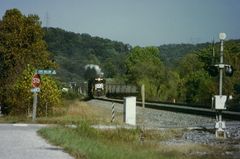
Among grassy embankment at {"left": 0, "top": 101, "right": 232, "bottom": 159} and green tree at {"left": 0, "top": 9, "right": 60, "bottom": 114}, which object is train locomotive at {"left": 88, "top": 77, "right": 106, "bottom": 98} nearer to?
green tree at {"left": 0, "top": 9, "right": 60, "bottom": 114}

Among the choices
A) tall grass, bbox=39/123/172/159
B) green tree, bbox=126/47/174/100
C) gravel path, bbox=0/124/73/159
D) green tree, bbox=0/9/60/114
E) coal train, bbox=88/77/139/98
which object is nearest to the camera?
tall grass, bbox=39/123/172/159

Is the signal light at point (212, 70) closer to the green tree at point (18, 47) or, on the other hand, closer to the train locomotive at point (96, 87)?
the green tree at point (18, 47)

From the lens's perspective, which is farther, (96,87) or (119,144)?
(96,87)

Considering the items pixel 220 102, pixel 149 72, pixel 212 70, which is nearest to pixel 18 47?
pixel 212 70

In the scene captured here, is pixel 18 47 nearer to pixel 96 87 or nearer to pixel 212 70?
pixel 212 70

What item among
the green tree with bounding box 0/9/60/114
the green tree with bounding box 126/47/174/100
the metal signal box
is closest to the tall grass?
the metal signal box

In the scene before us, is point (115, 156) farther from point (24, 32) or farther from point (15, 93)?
point (24, 32)

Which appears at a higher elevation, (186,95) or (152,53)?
(152,53)

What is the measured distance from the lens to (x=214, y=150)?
20688 mm

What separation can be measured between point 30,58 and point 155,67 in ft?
268

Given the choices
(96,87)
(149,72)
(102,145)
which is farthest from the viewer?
(149,72)

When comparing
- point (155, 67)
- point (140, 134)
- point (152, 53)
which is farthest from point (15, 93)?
point (152, 53)

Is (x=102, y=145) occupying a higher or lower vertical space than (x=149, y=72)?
lower

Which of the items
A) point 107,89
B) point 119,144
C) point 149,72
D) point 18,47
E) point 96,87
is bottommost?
point 119,144
